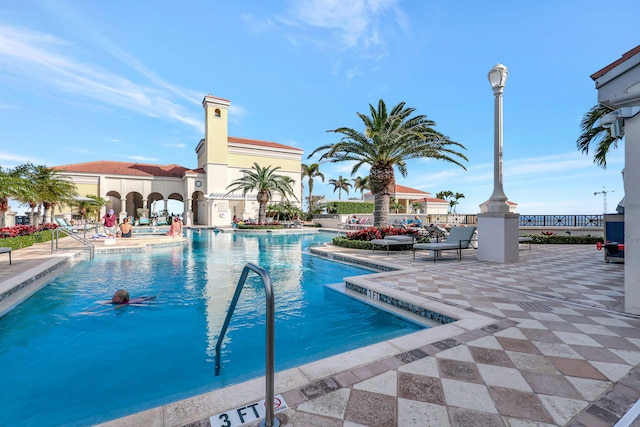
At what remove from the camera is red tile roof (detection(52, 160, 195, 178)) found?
34156 millimetres

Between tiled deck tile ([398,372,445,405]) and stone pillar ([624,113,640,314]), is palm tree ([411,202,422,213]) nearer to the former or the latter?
stone pillar ([624,113,640,314])

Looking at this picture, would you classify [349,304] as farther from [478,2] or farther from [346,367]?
[478,2]

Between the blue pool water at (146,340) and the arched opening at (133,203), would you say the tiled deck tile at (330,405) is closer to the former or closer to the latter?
the blue pool water at (146,340)

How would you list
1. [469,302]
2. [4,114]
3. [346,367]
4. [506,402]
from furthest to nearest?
1. [4,114]
2. [469,302]
3. [346,367]
4. [506,402]

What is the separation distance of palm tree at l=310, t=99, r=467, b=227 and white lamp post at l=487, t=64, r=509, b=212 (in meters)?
3.61

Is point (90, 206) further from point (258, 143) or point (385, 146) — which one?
point (385, 146)

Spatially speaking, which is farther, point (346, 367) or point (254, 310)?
point (254, 310)

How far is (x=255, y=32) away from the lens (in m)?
11.1

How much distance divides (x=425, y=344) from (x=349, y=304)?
8.34ft

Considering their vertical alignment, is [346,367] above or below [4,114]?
below

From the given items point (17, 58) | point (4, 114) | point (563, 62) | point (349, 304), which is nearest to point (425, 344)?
point (349, 304)

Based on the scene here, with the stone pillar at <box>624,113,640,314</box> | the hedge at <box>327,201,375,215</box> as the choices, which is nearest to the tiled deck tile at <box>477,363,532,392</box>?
the stone pillar at <box>624,113,640,314</box>

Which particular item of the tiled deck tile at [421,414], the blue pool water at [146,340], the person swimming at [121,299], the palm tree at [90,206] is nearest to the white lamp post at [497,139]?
the blue pool water at [146,340]

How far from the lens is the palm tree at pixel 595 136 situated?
1062 centimetres
